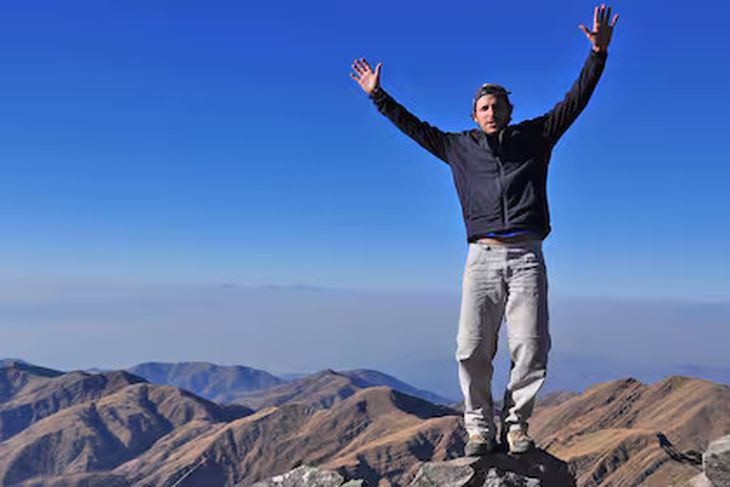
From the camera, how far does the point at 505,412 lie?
7.10 metres

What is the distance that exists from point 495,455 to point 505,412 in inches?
17.3

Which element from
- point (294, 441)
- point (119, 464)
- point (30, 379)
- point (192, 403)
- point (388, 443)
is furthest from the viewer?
point (30, 379)

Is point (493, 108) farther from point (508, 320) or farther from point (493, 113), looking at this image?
point (508, 320)

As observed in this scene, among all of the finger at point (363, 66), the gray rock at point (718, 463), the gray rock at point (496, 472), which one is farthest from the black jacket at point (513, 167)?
the gray rock at point (718, 463)

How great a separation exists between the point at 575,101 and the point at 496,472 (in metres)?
3.54

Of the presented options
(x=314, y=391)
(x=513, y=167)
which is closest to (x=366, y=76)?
(x=513, y=167)

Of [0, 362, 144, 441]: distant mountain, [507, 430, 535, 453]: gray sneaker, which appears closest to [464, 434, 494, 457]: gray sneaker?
[507, 430, 535, 453]: gray sneaker

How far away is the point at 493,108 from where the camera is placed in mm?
6883

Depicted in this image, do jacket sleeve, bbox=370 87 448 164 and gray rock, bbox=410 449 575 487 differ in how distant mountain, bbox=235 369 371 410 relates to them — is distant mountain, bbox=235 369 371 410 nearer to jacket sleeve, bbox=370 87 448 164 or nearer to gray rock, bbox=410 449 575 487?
gray rock, bbox=410 449 575 487

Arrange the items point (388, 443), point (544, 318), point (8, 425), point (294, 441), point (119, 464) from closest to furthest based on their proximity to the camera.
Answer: point (544, 318) < point (388, 443) < point (294, 441) < point (119, 464) < point (8, 425)


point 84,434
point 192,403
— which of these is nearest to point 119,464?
point 84,434

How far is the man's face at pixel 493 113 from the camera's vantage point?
22.6 ft

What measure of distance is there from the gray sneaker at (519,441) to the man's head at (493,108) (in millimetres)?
2803

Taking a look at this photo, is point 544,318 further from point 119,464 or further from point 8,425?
point 8,425
